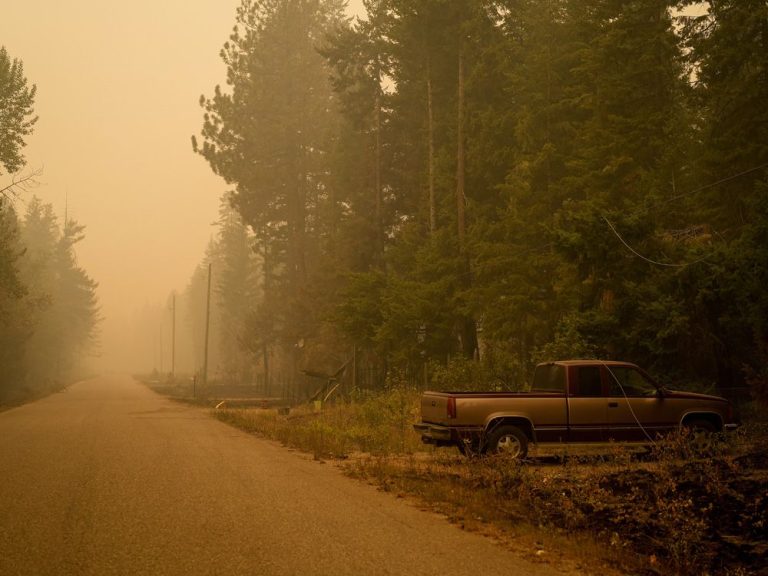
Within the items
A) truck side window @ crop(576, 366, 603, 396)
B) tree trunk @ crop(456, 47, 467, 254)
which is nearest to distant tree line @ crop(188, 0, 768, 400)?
tree trunk @ crop(456, 47, 467, 254)

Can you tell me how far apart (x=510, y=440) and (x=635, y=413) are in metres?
2.62

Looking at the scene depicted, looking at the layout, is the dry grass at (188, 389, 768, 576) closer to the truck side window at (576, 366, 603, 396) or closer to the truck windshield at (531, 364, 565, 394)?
the truck side window at (576, 366, 603, 396)

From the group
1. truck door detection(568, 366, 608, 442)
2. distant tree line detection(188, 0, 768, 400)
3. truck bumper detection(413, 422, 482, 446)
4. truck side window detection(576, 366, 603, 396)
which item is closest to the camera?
truck bumper detection(413, 422, 482, 446)

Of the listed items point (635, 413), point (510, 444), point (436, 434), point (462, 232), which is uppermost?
point (462, 232)

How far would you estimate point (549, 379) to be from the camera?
1411 cm

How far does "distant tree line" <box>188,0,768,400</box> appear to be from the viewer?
1755cm

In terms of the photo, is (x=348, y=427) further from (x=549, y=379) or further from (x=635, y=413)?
(x=635, y=413)

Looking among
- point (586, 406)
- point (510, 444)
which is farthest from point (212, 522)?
point (586, 406)

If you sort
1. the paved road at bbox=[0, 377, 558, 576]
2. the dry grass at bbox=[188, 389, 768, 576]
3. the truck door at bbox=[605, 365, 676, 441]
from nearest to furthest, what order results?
1. the paved road at bbox=[0, 377, 558, 576]
2. the dry grass at bbox=[188, 389, 768, 576]
3. the truck door at bbox=[605, 365, 676, 441]

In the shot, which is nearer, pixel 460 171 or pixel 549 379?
pixel 549 379

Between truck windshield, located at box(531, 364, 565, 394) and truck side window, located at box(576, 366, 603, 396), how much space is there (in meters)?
0.33

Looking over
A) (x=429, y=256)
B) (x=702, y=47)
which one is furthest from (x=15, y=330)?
(x=702, y=47)

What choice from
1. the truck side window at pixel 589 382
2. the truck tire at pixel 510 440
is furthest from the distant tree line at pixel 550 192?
the truck tire at pixel 510 440

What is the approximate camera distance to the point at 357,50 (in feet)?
131
